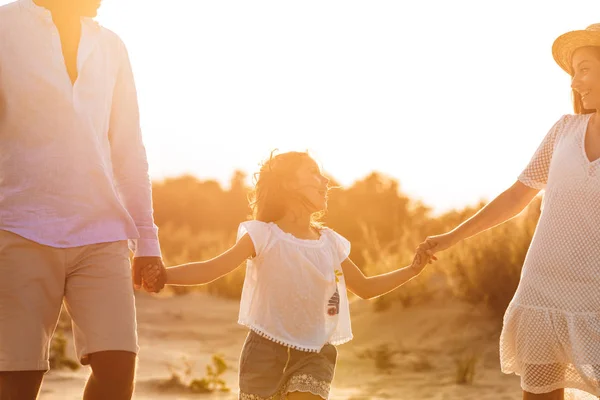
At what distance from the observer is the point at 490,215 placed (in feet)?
17.2

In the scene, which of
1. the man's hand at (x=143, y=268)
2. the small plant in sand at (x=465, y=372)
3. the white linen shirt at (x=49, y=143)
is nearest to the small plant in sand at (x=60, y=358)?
the small plant in sand at (x=465, y=372)

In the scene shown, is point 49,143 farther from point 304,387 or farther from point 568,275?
point 568,275

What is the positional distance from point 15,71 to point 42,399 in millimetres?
5180

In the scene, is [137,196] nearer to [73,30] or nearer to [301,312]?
[73,30]

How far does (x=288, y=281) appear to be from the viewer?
17.3 ft

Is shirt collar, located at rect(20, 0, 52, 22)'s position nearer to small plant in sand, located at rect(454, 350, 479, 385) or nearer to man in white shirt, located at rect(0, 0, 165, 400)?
man in white shirt, located at rect(0, 0, 165, 400)

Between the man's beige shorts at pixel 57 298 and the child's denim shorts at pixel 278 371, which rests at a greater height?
the man's beige shorts at pixel 57 298

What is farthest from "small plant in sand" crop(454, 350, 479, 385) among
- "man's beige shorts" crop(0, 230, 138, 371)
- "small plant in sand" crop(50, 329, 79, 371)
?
"man's beige shorts" crop(0, 230, 138, 371)

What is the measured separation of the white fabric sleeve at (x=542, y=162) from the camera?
4.98 m

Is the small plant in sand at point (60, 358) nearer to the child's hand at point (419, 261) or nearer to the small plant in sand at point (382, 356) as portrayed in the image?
the small plant in sand at point (382, 356)

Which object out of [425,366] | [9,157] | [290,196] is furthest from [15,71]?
[425,366]

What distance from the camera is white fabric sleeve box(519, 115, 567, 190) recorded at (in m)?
4.98

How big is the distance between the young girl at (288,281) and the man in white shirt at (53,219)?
0.88m

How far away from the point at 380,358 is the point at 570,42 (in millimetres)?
6273
